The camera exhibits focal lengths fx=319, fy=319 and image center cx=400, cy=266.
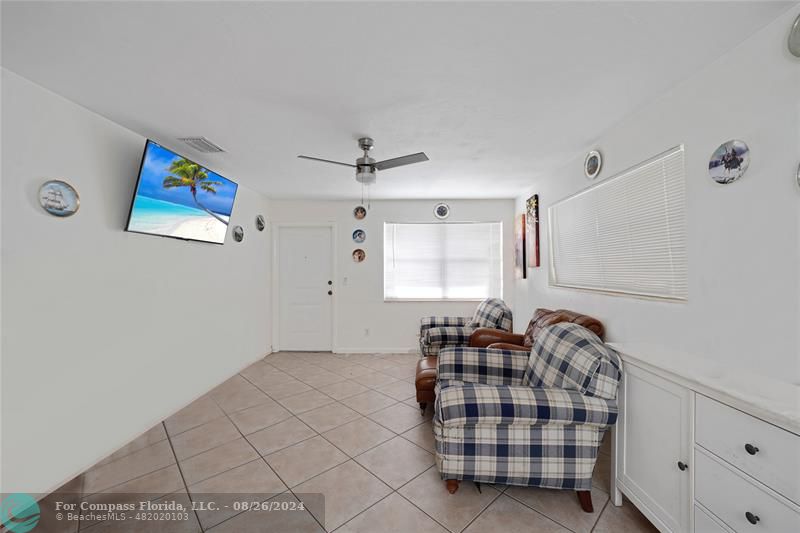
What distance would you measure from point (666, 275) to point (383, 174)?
261cm

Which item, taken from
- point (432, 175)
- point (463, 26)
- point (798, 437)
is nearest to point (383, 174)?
point (432, 175)

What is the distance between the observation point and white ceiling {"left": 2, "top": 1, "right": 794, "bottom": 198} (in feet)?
4.16

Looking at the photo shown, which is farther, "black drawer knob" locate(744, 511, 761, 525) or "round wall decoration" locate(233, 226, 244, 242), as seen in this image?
"round wall decoration" locate(233, 226, 244, 242)

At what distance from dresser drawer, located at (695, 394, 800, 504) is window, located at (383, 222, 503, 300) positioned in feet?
11.5

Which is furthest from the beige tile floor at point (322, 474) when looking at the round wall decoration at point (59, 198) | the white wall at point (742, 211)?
the round wall decoration at point (59, 198)

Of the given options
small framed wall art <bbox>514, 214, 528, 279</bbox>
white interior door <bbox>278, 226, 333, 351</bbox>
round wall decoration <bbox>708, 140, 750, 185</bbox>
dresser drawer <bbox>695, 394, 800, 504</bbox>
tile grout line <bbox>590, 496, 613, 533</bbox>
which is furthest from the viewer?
white interior door <bbox>278, 226, 333, 351</bbox>

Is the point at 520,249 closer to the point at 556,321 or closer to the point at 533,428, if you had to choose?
the point at 556,321

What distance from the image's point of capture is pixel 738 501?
1.13 metres

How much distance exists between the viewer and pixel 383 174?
11.5 feet

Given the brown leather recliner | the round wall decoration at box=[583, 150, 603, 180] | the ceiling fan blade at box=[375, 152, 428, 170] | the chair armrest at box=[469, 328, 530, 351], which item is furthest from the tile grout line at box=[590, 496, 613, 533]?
the ceiling fan blade at box=[375, 152, 428, 170]

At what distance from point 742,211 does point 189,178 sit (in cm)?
356

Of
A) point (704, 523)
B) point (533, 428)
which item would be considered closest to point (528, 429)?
point (533, 428)

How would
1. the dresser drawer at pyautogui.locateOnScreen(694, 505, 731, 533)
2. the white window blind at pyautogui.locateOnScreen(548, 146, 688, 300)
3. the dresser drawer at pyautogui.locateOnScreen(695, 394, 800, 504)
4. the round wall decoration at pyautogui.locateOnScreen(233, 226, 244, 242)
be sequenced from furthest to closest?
the round wall decoration at pyautogui.locateOnScreen(233, 226, 244, 242), the white window blind at pyautogui.locateOnScreen(548, 146, 688, 300), the dresser drawer at pyautogui.locateOnScreen(694, 505, 731, 533), the dresser drawer at pyautogui.locateOnScreen(695, 394, 800, 504)

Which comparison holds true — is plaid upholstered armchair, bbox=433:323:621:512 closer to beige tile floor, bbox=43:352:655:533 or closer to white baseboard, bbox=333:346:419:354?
beige tile floor, bbox=43:352:655:533
